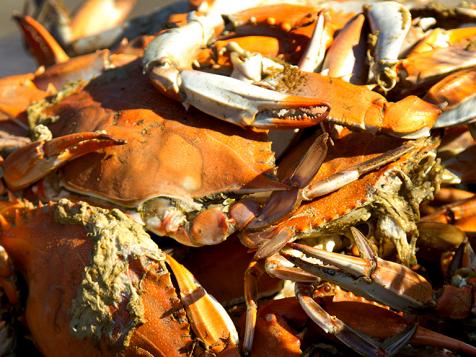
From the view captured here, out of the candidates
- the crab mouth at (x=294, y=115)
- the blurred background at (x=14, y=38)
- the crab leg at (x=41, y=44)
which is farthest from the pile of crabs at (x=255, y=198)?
the blurred background at (x=14, y=38)

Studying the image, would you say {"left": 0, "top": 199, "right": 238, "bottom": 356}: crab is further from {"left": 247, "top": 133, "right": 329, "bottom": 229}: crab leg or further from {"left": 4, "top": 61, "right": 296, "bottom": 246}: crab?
{"left": 247, "top": 133, "right": 329, "bottom": 229}: crab leg

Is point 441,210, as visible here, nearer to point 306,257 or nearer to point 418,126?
point 418,126

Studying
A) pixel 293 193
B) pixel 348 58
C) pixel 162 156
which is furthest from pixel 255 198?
pixel 348 58

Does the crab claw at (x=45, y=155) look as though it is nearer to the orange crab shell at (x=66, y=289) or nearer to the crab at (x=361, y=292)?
the orange crab shell at (x=66, y=289)

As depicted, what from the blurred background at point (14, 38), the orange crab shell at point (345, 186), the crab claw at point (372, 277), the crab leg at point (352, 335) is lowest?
the blurred background at point (14, 38)

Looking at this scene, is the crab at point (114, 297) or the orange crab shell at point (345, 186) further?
the orange crab shell at point (345, 186)

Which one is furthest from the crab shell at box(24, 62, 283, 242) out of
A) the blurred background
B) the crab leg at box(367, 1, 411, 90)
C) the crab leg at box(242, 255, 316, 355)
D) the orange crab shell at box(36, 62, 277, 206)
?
the blurred background

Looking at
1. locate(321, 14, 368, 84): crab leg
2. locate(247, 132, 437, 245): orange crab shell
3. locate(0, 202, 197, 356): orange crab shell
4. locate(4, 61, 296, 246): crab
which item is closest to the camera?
locate(0, 202, 197, 356): orange crab shell
